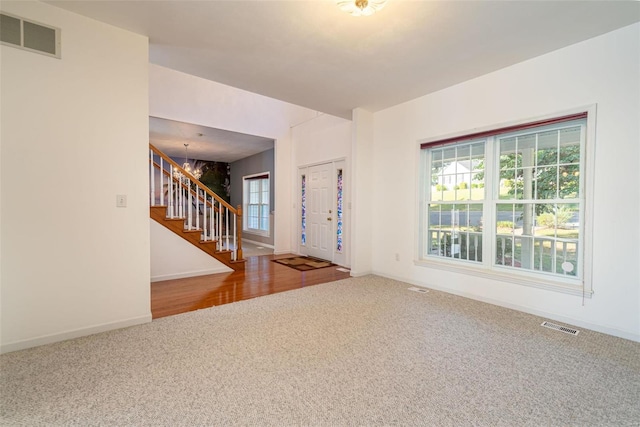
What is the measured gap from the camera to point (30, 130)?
87.6 inches

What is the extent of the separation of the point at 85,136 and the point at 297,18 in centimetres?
208

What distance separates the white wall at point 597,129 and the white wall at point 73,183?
3602mm

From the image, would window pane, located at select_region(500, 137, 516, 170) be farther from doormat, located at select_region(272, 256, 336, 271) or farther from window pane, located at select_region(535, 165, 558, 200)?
doormat, located at select_region(272, 256, 336, 271)

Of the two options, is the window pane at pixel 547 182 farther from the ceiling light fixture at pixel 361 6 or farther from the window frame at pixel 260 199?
the window frame at pixel 260 199

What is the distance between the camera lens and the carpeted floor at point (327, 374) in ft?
5.07

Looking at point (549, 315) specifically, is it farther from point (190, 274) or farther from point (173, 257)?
point (173, 257)

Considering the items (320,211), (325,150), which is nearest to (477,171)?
(325,150)

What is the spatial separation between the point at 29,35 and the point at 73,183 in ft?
3.84

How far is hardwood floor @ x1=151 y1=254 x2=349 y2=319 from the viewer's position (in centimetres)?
333

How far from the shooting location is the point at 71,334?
2406mm

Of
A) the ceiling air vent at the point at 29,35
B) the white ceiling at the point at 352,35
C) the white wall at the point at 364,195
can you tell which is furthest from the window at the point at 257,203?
the ceiling air vent at the point at 29,35

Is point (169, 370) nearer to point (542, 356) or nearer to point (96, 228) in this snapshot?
point (96, 228)

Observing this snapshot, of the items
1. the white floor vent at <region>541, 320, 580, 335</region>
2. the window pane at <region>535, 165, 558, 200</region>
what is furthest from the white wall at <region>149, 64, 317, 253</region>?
the white floor vent at <region>541, 320, 580, 335</region>

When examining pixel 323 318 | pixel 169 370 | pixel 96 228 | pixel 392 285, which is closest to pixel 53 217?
pixel 96 228
